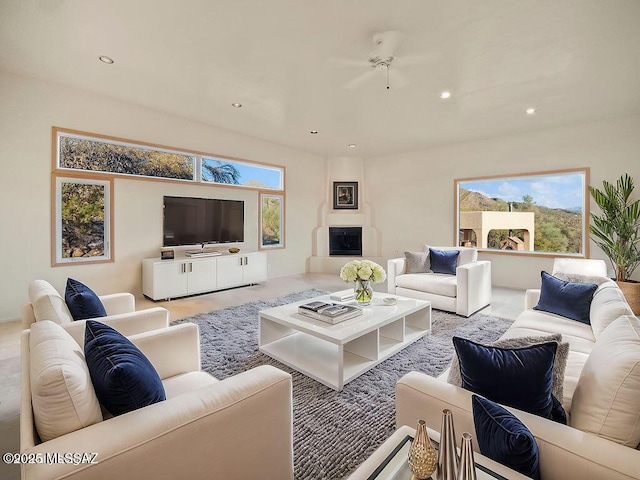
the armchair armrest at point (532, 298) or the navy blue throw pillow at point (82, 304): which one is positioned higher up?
the navy blue throw pillow at point (82, 304)

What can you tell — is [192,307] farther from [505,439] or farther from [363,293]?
[505,439]

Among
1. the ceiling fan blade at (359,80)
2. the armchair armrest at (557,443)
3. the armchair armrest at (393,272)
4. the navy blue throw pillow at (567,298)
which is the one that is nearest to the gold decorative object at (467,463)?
the armchair armrest at (557,443)

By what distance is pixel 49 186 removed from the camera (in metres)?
3.78

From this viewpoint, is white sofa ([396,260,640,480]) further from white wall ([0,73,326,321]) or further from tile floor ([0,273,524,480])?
white wall ([0,73,326,321])

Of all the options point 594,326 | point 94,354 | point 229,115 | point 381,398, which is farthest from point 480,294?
point 229,115

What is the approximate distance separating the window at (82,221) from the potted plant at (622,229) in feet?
22.7

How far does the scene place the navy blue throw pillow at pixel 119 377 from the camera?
0.95m

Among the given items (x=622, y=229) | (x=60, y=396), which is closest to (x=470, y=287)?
(x=622, y=229)

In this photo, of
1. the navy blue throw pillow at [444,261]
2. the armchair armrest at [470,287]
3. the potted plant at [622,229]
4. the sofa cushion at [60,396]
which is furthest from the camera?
the navy blue throw pillow at [444,261]

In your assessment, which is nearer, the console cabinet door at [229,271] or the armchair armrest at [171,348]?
the armchair armrest at [171,348]

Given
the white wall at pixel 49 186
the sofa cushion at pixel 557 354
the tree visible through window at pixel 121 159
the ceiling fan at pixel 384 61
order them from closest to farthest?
the sofa cushion at pixel 557 354 < the ceiling fan at pixel 384 61 < the white wall at pixel 49 186 < the tree visible through window at pixel 121 159

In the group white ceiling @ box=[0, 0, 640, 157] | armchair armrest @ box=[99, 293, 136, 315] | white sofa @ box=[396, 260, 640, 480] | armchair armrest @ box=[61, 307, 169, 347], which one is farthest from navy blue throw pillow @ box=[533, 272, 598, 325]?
armchair armrest @ box=[99, 293, 136, 315]

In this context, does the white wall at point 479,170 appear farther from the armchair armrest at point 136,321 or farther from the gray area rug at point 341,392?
the armchair armrest at point 136,321

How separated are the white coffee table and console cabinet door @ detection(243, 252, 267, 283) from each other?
2.61m
